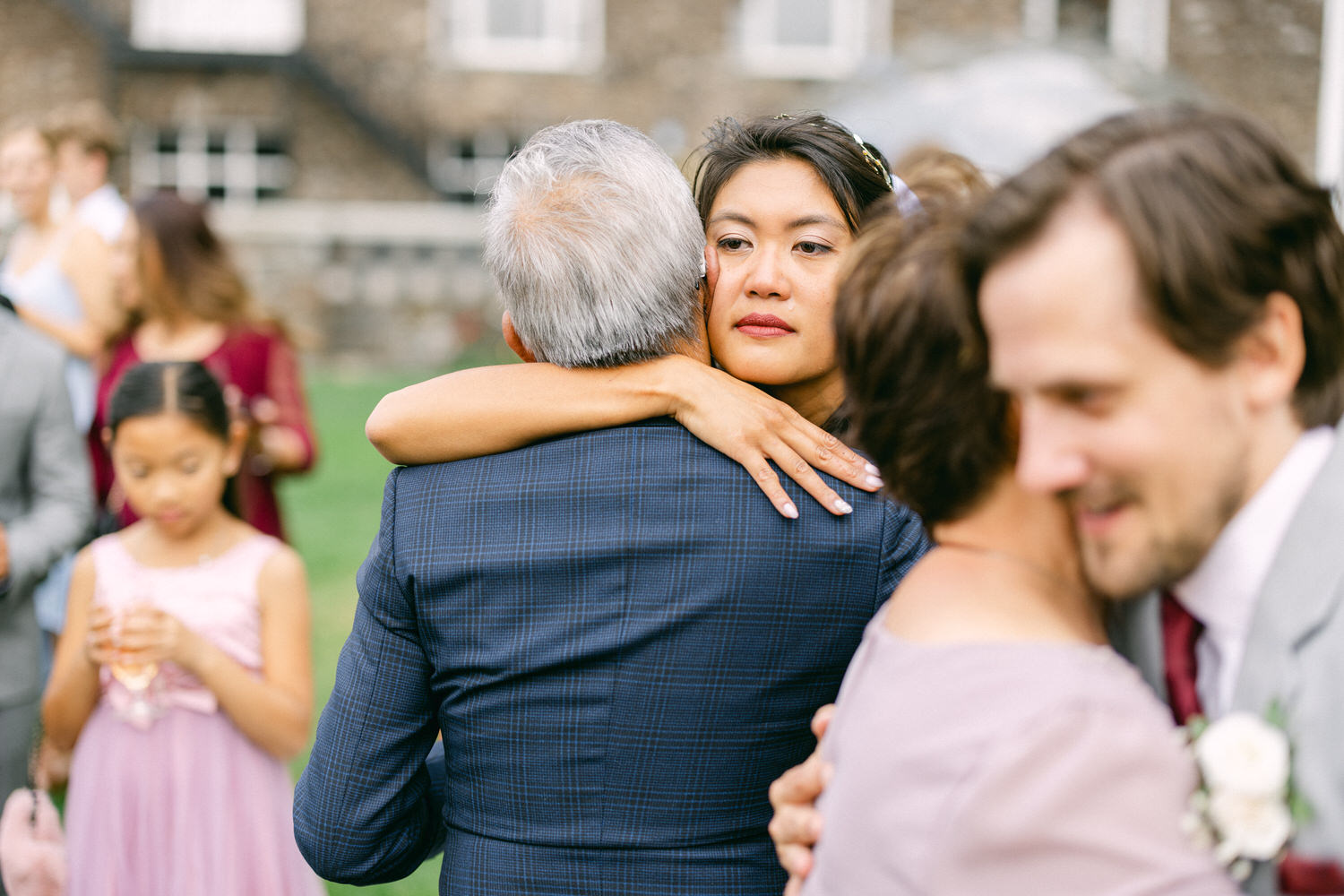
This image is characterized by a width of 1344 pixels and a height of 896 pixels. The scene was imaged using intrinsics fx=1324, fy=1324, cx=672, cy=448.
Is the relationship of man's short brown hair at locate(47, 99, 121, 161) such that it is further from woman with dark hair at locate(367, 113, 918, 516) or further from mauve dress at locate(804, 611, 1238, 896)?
mauve dress at locate(804, 611, 1238, 896)

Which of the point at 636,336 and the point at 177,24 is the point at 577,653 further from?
the point at 177,24

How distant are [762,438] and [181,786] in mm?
1970

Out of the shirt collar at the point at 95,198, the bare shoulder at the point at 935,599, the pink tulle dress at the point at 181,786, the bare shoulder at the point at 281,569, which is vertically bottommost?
the pink tulle dress at the point at 181,786

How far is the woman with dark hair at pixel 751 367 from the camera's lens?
1.99 metres

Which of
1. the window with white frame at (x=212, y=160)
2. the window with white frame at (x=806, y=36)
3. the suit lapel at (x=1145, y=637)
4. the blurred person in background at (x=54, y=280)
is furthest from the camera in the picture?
the window with white frame at (x=806, y=36)

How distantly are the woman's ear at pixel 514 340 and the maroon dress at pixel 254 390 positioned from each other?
2438mm

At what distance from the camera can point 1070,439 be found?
1377mm

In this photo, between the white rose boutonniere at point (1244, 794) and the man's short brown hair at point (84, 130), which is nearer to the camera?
the white rose boutonniere at point (1244, 794)

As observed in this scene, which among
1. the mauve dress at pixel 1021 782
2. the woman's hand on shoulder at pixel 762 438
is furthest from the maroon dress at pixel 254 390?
the mauve dress at pixel 1021 782

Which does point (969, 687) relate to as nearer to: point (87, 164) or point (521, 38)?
point (87, 164)

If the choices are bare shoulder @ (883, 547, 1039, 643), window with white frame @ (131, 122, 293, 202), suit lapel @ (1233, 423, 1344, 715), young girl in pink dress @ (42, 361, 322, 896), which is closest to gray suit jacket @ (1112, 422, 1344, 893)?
suit lapel @ (1233, 423, 1344, 715)

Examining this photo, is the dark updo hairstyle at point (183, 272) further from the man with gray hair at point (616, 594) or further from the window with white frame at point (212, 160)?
the window with white frame at point (212, 160)

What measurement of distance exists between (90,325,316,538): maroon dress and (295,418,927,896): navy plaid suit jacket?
8.47 ft

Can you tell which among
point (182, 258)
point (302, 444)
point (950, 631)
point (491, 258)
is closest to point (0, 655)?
point (302, 444)
